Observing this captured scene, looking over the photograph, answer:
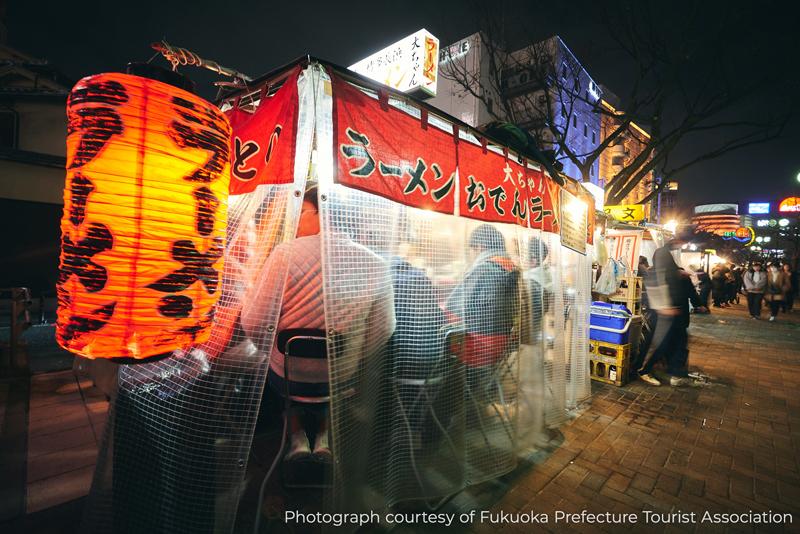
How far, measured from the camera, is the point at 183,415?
7.07 ft

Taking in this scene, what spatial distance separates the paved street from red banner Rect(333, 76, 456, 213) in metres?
2.94

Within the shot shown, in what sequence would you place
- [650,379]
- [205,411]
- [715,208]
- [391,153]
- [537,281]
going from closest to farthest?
[205,411] → [391,153] → [537,281] → [650,379] → [715,208]

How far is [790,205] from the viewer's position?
25.6 metres

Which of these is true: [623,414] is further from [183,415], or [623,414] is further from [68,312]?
[68,312]

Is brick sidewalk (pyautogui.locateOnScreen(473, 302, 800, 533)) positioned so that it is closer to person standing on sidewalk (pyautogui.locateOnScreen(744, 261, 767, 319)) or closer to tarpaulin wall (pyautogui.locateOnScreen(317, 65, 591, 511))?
tarpaulin wall (pyautogui.locateOnScreen(317, 65, 591, 511))

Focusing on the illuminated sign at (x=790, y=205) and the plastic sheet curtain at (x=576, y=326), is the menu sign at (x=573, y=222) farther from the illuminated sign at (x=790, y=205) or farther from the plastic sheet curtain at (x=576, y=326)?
the illuminated sign at (x=790, y=205)

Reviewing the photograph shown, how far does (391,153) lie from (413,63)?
9.49 metres

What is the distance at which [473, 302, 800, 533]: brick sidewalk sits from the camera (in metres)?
3.15

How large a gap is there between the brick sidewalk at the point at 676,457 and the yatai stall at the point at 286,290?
1.84 feet

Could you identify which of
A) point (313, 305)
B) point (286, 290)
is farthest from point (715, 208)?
point (286, 290)

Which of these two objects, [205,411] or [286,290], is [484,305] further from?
[205,411]

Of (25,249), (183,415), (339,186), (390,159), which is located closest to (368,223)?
(339,186)

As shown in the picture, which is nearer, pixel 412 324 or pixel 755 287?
pixel 412 324

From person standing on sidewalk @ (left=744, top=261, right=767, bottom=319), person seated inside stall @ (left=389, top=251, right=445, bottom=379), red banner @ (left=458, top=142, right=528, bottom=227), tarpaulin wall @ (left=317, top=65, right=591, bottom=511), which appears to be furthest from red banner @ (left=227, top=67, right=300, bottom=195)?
person standing on sidewalk @ (left=744, top=261, right=767, bottom=319)
